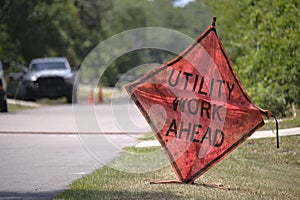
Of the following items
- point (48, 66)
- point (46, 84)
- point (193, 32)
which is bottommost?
point (193, 32)

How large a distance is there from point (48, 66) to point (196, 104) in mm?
26351

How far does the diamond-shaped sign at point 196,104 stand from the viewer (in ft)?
→ 30.9

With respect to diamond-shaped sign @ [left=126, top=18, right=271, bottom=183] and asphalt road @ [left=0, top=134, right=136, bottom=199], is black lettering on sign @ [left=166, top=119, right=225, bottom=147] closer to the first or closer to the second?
diamond-shaped sign @ [left=126, top=18, right=271, bottom=183]

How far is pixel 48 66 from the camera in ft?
115

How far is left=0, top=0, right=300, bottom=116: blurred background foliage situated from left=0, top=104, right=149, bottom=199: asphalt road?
8.36ft

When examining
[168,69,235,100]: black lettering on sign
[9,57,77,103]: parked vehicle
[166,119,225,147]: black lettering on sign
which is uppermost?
[168,69,235,100]: black lettering on sign

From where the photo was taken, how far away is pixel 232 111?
945cm

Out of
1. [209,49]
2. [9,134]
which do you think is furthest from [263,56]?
[209,49]

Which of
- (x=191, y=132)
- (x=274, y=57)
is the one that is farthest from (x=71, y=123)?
(x=191, y=132)

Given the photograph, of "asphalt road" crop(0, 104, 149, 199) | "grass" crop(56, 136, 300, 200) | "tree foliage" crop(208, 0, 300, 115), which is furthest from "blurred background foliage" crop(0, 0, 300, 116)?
"grass" crop(56, 136, 300, 200)

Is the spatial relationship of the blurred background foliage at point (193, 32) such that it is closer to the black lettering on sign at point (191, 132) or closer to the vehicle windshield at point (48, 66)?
the vehicle windshield at point (48, 66)

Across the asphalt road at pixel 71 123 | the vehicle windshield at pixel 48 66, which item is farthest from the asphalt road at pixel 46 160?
the vehicle windshield at pixel 48 66

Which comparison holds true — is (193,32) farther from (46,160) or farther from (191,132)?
(191,132)

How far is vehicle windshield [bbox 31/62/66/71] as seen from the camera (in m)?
34.8
